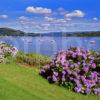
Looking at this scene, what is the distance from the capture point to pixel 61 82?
17.6 metres

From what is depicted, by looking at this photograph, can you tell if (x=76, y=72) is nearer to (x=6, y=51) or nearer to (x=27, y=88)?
(x=27, y=88)

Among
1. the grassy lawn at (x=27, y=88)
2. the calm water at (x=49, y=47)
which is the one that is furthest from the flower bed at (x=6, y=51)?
the calm water at (x=49, y=47)

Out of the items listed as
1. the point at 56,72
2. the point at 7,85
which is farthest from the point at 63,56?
the point at 7,85

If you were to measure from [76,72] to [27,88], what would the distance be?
104 inches

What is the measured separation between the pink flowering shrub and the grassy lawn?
0.38 meters

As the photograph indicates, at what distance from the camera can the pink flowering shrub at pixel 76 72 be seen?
57.3 feet

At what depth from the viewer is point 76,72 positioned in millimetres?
17734

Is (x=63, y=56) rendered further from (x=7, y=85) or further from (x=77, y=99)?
(x=7, y=85)

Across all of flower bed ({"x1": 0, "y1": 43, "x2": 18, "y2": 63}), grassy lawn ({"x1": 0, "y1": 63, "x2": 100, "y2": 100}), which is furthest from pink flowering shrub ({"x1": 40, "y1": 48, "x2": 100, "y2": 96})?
flower bed ({"x1": 0, "y1": 43, "x2": 18, "y2": 63})

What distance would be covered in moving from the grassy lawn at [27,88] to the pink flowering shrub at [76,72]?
376 millimetres

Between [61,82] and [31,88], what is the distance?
A: 1.89 metres

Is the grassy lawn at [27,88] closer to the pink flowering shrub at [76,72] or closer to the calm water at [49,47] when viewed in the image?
the pink flowering shrub at [76,72]

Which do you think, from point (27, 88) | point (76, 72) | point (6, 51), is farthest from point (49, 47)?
point (27, 88)

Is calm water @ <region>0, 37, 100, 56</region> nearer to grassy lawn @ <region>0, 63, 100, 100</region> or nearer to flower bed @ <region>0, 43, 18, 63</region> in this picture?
flower bed @ <region>0, 43, 18, 63</region>
